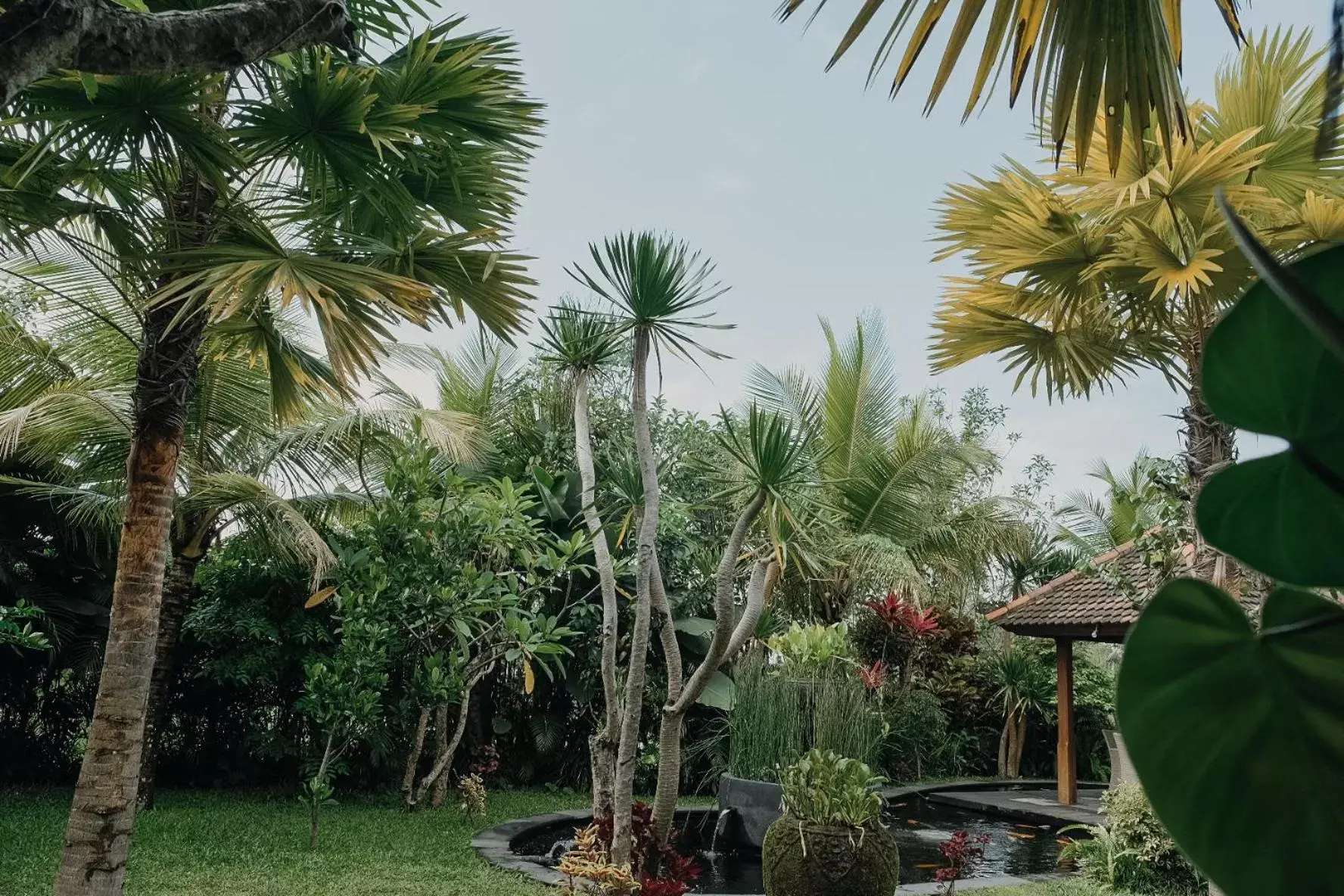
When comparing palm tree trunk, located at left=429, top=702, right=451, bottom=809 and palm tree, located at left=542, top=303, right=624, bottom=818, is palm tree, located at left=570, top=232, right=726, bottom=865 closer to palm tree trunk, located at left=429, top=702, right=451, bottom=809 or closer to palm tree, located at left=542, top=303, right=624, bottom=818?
palm tree, located at left=542, top=303, right=624, bottom=818

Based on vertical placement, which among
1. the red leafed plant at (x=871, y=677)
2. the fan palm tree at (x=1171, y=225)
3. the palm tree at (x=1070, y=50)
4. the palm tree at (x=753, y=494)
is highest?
the fan palm tree at (x=1171, y=225)

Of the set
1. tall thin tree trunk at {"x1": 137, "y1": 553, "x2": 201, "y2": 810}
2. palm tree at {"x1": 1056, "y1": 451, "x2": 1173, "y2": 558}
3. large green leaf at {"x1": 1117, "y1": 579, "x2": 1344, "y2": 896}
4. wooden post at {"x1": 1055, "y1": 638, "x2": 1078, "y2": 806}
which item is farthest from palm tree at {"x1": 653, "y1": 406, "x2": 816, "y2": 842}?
palm tree at {"x1": 1056, "y1": 451, "x2": 1173, "y2": 558}

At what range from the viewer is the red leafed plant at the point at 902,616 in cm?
1286

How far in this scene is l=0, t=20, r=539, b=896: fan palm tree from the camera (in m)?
4.16

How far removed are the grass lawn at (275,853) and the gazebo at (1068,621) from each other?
468cm

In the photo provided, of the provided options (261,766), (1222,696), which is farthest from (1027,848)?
(1222,696)

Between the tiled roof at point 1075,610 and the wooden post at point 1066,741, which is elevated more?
the tiled roof at point 1075,610

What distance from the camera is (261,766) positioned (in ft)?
34.3

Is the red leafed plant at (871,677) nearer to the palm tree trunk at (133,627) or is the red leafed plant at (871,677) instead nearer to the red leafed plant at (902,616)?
the red leafed plant at (902,616)

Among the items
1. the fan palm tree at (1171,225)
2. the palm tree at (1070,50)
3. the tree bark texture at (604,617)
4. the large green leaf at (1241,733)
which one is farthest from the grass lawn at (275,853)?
the large green leaf at (1241,733)

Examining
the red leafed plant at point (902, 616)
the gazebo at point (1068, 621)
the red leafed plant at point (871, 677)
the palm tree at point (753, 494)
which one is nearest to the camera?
the palm tree at point (753, 494)

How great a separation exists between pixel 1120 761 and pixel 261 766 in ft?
29.4

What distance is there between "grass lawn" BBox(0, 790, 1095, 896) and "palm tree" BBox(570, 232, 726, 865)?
131 cm

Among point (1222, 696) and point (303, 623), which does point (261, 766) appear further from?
point (1222, 696)
